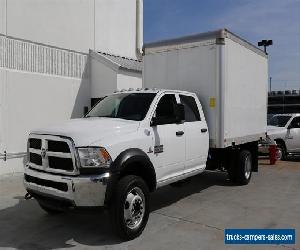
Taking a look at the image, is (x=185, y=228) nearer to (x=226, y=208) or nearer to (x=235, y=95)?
(x=226, y=208)

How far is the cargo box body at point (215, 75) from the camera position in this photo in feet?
25.3

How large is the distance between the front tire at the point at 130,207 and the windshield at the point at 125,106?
113 cm

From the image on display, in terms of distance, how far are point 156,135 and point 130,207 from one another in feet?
4.15

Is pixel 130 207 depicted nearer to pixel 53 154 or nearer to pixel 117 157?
pixel 117 157

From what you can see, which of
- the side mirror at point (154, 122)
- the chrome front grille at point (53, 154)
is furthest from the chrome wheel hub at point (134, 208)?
the side mirror at point (154, 122)

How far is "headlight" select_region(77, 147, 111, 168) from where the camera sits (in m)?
5.04

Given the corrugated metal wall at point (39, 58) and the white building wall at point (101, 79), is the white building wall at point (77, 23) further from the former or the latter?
the white building wall at point (101, 79)

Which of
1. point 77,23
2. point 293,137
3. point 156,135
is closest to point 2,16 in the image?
point 77,23

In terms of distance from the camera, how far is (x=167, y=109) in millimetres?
6594

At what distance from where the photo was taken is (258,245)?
5.30 meters

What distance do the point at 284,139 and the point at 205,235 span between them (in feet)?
31.6

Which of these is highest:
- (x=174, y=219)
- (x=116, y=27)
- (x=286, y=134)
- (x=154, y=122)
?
(x=116, y=27)

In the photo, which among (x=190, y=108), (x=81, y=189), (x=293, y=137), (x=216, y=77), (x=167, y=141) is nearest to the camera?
(x=81, y=189)

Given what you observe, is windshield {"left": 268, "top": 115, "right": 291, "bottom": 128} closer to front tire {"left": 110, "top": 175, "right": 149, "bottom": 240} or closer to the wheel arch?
the wheel arch
